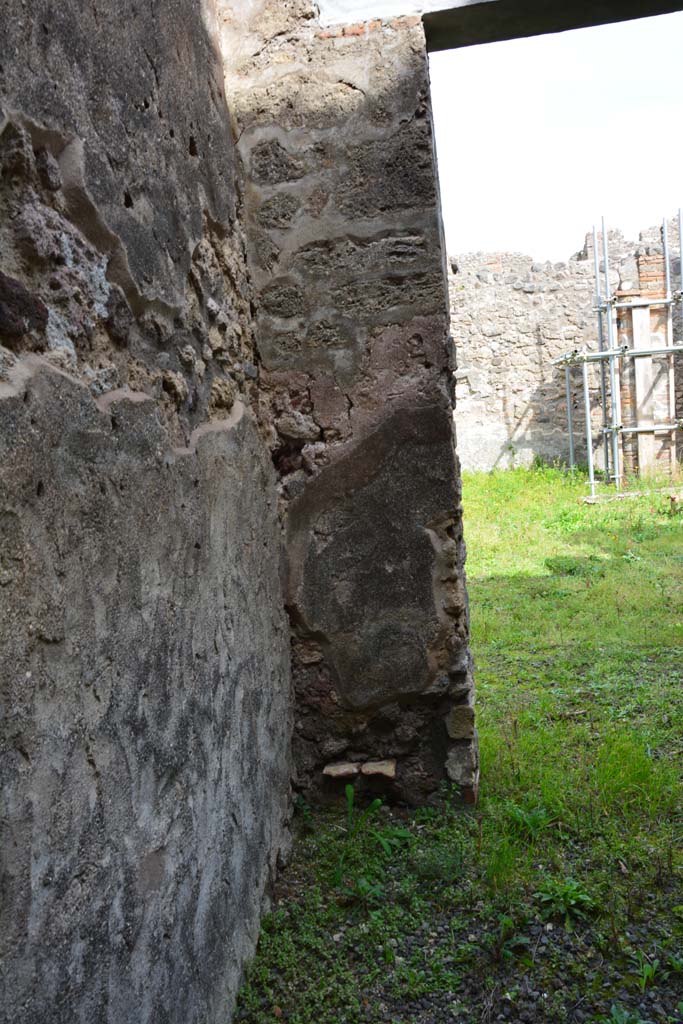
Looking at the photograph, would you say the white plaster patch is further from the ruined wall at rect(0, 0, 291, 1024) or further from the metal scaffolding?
the metal scaffolding

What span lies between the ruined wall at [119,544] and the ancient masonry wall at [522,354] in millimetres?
8995

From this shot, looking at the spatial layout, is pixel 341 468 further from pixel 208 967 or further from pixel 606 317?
pixel 606 317

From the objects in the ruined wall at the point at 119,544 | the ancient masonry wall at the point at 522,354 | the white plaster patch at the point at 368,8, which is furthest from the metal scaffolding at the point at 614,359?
the ruined wall at the point at 119,544

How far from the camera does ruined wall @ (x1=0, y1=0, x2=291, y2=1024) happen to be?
107 centimetres

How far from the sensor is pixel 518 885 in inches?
88.0

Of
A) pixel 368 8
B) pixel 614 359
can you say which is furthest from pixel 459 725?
pixel 614 359

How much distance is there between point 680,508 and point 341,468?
6.29m

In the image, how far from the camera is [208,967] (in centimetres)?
162

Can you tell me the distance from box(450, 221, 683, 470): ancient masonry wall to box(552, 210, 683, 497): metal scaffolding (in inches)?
11.9

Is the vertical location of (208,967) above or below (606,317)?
below

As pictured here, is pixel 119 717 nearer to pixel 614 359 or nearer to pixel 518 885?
pixel 518 885

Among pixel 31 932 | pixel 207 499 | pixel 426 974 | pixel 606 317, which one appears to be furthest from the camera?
pixel 606 317

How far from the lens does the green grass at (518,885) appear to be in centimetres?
185

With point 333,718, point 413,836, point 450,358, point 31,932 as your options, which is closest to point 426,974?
point 413,836
